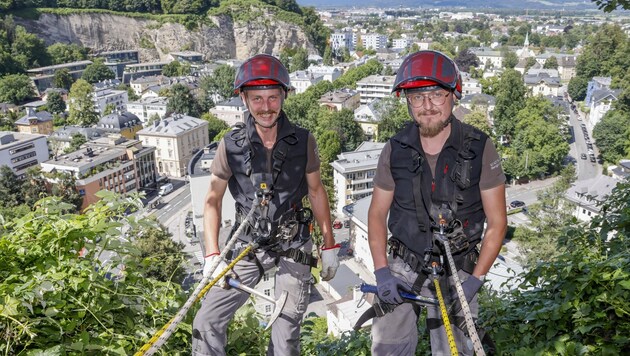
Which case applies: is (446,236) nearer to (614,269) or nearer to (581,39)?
(614,269)

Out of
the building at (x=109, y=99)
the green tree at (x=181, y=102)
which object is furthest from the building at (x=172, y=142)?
the building at (x=109, y=99)

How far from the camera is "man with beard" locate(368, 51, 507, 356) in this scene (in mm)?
3225

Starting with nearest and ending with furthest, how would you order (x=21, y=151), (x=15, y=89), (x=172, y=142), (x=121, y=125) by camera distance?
(x=21, y=151) < (x=172, y=142) < (x=121, y=125) < (x=15, y=89)

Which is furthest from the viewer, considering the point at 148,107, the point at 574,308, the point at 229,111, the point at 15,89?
the point at 15,89

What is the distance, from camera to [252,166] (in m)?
3.75

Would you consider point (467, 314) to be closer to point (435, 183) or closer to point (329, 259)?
point (435, 183)

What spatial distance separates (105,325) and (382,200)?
2.23m

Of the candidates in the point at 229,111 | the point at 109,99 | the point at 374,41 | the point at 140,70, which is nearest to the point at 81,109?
the point at 109,99

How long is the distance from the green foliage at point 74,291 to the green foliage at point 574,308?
264 centimetres

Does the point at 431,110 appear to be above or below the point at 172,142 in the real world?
above

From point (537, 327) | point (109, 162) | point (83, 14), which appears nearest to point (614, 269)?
point (537, 327)

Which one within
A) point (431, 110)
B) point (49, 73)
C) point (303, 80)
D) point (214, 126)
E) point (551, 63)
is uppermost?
point (431, 110)

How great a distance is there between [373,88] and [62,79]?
43.6 metres

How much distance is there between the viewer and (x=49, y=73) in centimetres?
7169
